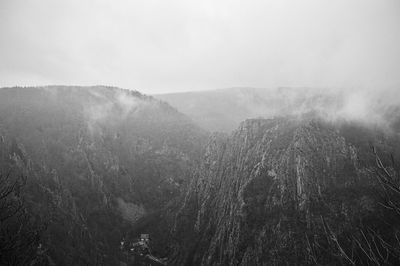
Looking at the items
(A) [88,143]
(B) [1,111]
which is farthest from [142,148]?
(B) [1,111]

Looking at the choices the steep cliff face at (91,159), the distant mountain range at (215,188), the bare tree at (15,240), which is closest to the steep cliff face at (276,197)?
the distant mountain range at (215,188)

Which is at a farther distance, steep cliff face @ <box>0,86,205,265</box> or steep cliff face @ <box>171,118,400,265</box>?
steep cliff face @ <box>0,86,205,265</box>

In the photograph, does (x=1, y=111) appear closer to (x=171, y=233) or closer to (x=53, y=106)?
(x=53, y=106)

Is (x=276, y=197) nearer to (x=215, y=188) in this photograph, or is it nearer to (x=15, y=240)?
(x=215, y=188)

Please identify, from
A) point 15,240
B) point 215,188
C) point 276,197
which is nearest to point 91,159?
point 215,188

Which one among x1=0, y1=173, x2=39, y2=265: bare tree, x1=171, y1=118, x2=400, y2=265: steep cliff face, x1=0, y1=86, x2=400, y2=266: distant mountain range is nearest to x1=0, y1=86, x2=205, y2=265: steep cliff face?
x1=0, y1=86, x2=400, y2=266: distant mountain range

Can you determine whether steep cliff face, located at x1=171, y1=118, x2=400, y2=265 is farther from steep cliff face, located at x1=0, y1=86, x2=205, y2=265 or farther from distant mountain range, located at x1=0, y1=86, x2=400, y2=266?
steep cliff face, located at x1=0, y1=86, x2=205, y2=265
